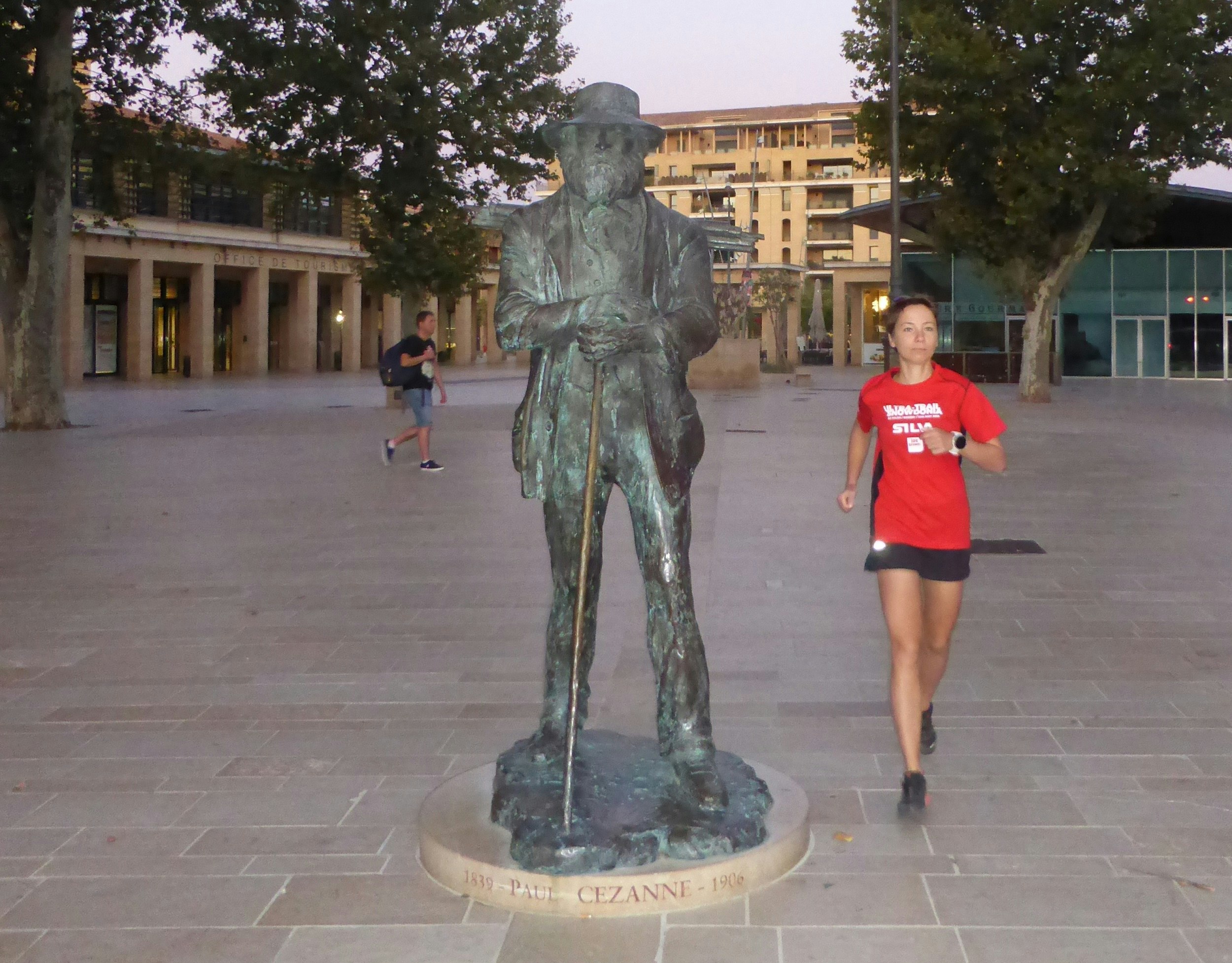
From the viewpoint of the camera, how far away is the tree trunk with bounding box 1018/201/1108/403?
28531mm

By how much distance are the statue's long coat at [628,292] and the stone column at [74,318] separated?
138ft

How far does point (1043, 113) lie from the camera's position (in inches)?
1109

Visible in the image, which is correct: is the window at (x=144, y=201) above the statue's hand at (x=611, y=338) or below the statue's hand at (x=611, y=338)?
above

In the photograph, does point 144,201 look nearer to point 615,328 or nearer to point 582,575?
point 582,575

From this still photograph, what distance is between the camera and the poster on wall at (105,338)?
162 feet

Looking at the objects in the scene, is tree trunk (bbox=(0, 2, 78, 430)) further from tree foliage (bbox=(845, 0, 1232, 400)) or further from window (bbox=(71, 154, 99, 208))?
tree foliage (bbox=(845, 0, 1232, 400))

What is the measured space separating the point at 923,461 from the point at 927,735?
1.06 m

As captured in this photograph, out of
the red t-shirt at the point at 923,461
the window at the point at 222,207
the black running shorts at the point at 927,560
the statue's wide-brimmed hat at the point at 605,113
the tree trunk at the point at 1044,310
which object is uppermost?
the window at the point at 222,207

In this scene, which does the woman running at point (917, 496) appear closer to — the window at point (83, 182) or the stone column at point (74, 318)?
the window at point (83, 182)

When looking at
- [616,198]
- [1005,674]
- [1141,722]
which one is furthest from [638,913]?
[1005,674]

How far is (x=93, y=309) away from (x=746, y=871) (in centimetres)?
4912

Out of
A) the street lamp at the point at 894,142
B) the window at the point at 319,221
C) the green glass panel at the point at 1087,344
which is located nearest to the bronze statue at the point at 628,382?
the street lamp at the point at 894,142

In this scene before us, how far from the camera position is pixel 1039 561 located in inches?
362

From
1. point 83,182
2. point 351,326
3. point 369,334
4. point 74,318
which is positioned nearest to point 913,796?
point 83,182
